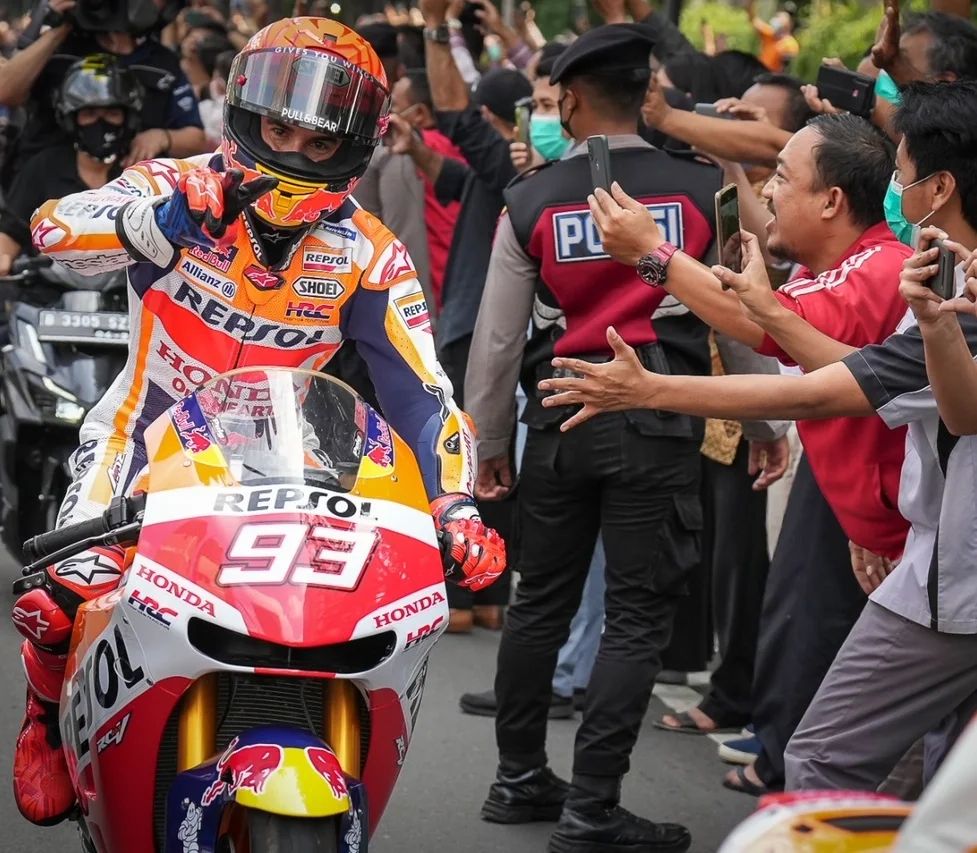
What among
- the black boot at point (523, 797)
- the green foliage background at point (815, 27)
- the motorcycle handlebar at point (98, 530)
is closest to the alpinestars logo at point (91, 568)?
the motorcycle handlebar at point (98, 530)

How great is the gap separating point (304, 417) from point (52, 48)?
505 centimetres

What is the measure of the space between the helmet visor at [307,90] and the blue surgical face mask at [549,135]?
9.84 ft

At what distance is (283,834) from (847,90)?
151 inches

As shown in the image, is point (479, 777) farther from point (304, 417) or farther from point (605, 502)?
point (304, 417)

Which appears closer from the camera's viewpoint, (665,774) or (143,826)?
(143,826)

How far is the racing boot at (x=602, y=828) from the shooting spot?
205 inches

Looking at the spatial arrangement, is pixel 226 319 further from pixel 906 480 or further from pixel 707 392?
pixel 906 480

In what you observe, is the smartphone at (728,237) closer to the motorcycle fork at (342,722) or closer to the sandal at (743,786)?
the motorcycle fork at (342,722)

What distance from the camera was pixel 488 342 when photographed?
218 inches

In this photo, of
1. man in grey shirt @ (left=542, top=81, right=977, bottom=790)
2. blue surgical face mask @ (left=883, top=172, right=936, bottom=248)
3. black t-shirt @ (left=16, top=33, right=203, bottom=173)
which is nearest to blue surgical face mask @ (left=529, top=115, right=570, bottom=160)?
black t-shirt @ (left=16, top=33, right=203, bottom=173)

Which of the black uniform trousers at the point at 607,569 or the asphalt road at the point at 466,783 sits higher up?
the black uniform trousers at the point at 607,569

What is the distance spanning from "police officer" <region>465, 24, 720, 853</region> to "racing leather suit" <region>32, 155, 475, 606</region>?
40.6 inches

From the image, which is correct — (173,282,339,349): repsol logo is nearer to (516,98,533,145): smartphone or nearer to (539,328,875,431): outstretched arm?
(539,328,875,431): outstretched arm

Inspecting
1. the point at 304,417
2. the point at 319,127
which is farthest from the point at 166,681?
the point at 319,127
